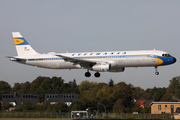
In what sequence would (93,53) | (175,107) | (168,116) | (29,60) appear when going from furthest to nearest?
(175,107) < (168,116) < (29,60) < (93,53)

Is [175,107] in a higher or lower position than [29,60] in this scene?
lower

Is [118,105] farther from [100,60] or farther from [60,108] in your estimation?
[100,60]

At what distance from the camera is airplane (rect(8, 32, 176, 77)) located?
205 ft

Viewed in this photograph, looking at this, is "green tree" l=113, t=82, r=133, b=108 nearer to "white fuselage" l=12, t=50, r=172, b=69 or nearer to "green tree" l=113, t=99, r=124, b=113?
"green tree" l=113, t=99, r=124, b=113

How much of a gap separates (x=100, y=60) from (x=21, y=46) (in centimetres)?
2351

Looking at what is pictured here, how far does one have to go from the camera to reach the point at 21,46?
7656 cm

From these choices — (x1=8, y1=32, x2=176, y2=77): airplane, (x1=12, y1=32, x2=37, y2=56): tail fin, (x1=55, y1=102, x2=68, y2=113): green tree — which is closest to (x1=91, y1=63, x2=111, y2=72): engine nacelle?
(x1=8, y1=32, x2=176, y2=77): airplane

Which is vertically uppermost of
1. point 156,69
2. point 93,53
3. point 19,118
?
point 93,53

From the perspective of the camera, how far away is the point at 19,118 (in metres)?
88.0

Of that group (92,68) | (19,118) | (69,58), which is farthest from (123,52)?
(19,118)

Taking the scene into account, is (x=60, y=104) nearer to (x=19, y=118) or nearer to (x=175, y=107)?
(x=19, y=118)

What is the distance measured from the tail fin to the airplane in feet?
2.93

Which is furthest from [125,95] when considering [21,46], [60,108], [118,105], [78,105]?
[21,46]

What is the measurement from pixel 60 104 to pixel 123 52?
165ft
